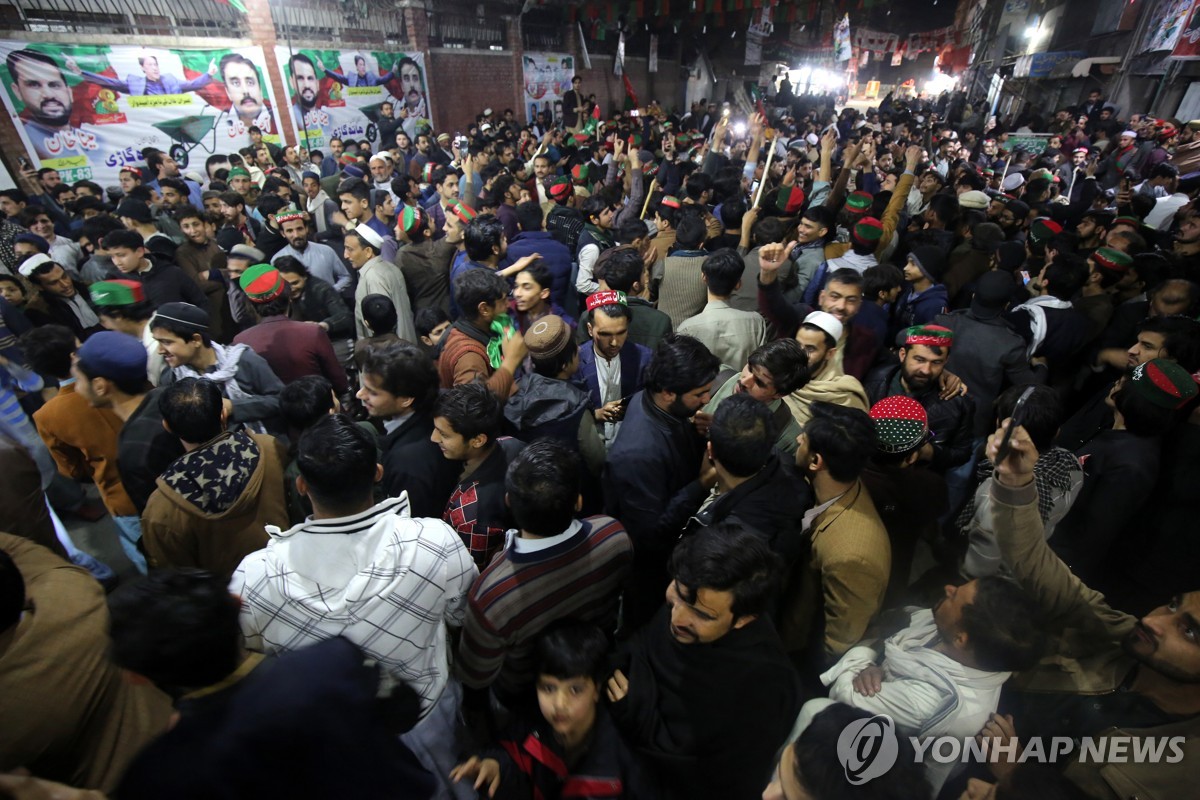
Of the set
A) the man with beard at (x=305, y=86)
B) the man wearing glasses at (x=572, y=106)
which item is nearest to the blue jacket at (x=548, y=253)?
the man with beard at (x=305, y=86)

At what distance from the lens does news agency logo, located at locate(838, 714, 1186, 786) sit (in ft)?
4.06

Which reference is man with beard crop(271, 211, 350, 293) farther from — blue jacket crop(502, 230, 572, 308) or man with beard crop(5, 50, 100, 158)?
man with beard crop(5, 50, 100, 158)

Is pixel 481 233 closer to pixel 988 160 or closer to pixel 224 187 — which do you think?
pixel 224 187

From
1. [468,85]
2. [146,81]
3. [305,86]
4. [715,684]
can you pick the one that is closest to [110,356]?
[715,684]

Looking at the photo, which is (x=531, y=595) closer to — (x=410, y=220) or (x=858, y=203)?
(x=410, y=220)

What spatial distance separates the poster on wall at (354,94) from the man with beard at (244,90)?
0.64m

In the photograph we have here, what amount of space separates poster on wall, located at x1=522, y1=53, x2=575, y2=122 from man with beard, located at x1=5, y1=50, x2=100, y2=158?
11.1 meters

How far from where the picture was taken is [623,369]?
3.04 metres

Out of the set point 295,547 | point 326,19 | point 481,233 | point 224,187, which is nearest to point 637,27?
point 326,19

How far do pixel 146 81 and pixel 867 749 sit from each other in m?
12.7

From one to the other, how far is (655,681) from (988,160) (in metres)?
14.1

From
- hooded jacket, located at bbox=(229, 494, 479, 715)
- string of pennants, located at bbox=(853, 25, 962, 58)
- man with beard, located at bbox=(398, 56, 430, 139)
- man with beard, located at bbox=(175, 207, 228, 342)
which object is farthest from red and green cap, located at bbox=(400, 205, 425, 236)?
string of pennants, located at bbox=(853, 25, 962, 58)

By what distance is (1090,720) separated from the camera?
58.9 inches

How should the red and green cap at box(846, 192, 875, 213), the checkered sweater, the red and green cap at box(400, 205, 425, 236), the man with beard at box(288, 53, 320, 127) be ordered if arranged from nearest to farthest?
the checkered sweater
the red and green cap at box(400, 205, 425, 236)
the red and green cap at box(846, 192, 875, 213)
the man with beard at box(288, 53, 320, 127)
